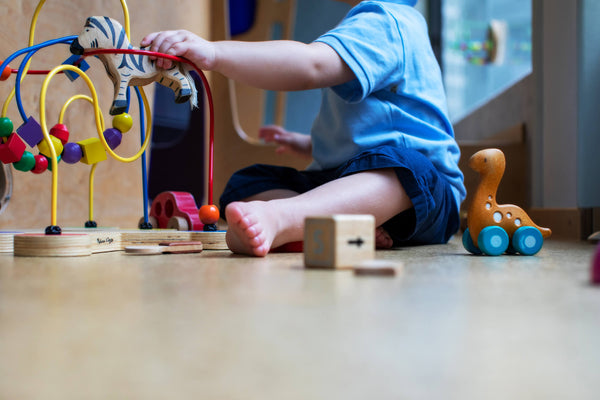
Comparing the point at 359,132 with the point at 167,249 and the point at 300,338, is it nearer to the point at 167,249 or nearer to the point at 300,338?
the point at 167,249

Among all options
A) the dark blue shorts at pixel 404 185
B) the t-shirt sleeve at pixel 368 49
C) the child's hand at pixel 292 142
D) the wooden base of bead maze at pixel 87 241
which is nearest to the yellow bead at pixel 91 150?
the wooden base of bead maze at pixel 87 241

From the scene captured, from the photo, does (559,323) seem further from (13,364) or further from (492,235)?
(492,235)

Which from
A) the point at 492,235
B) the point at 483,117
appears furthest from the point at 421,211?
the point at 483,117

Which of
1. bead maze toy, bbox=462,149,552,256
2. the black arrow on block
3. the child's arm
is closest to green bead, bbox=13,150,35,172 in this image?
the child's arm

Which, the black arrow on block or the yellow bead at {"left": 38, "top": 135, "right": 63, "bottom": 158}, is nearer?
the black arrow on block

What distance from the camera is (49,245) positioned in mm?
744

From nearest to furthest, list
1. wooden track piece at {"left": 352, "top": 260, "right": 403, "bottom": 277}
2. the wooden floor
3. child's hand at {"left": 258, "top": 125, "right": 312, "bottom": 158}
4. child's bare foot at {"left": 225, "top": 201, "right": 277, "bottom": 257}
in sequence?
the wooden floor → wooden track piece at {"left": 352, "top": 260, "right": 403, "bottom": 277} → child's bare foot at {"left": 225, "top": 201, "right": 277, "bottom": 257} → child's hand at {"left": 258, "top": 125, "right": 312, "bottom": 158}

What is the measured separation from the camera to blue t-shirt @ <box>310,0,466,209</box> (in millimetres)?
947

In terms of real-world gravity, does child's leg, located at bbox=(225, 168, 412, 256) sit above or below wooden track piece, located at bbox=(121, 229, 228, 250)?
above

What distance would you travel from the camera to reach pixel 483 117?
2365 mm

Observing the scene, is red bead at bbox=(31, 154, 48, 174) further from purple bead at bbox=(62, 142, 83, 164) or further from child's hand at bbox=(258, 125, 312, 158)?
child's hand at bbox=(258, 125, 312, 158)

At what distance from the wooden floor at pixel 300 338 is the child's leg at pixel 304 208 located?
21 centimetres

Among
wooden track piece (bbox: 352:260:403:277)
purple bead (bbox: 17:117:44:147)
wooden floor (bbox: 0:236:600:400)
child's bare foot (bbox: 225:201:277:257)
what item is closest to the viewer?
wooden floor (bbox: 0:236:600:400)

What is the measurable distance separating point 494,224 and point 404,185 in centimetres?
15
